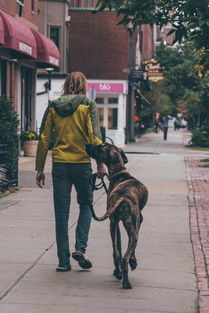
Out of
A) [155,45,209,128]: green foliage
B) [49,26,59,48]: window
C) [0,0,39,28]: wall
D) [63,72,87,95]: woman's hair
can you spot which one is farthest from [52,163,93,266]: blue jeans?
[155,45,209,128]: green foliage

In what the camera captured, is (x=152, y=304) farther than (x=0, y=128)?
No

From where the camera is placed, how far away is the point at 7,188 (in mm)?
15297

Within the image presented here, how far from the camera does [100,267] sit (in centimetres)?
778

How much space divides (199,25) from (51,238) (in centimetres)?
348

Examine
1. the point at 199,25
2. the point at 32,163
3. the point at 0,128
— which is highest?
the point at 199,25

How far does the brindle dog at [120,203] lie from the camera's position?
6875 mm

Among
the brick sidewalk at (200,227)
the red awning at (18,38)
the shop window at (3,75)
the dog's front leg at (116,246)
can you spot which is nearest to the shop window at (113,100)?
the red awning at (18,38)

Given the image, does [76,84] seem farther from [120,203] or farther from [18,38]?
[18,38]

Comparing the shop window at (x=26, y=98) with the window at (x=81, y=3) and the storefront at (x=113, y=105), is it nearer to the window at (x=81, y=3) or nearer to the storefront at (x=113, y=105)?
the storefront at (x=113, y=105)

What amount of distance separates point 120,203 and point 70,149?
34.5 inches

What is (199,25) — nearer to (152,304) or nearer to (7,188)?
(152,304)

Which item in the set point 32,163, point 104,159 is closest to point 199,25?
point 104,159

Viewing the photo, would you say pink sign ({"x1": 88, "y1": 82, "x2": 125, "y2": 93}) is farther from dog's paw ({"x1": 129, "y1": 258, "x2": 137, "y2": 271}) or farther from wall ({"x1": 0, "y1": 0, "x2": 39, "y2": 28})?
dog's paw ({"x1": 129, "y1": 258, "x2": 137, "y2": 271})

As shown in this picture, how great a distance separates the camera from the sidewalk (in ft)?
20.6
